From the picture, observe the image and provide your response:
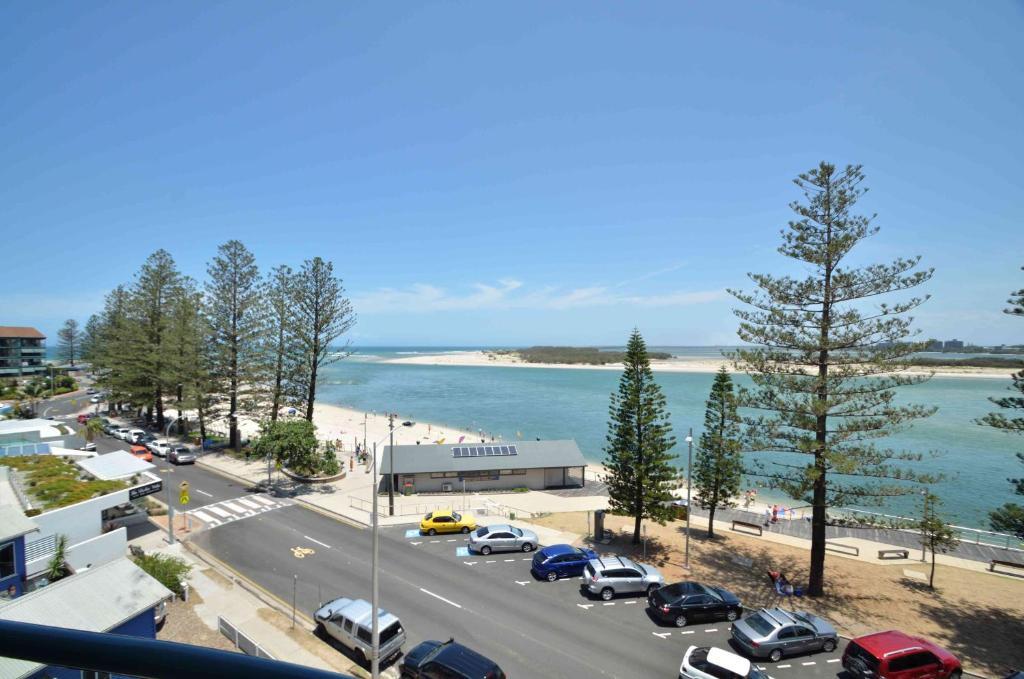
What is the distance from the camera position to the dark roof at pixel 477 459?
110 ft

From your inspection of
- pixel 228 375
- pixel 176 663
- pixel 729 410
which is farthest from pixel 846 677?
pixel 228 375

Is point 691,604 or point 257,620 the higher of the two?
point 691,604

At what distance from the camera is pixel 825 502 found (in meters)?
20.1

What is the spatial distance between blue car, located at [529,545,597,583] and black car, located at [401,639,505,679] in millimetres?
7182

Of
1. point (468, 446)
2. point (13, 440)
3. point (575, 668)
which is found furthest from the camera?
point (468, 446)

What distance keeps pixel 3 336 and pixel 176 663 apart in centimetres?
12317

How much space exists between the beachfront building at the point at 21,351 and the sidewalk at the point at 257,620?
→ 334 ft

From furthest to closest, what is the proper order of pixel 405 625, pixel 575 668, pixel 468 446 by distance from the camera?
pixel 468 446
pixel 405 625
pixel 575 668

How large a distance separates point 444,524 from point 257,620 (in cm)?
1023

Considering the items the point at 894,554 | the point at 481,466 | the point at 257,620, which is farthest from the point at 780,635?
the point at 481,466

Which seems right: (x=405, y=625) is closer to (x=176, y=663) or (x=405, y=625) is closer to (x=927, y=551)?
(x=176, y=663)

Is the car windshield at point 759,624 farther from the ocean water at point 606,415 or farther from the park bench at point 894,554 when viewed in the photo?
the park bench at point 894,554

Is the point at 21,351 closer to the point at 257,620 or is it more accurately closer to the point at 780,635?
the point at 257,620

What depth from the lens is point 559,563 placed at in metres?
20.7
